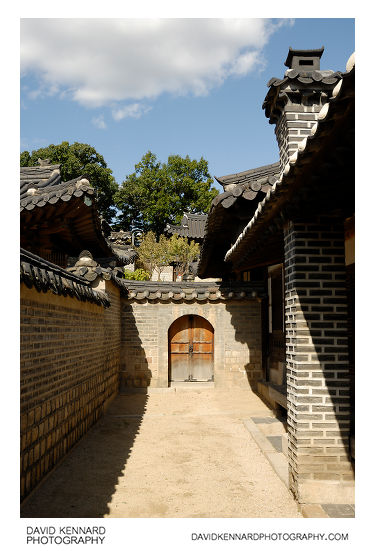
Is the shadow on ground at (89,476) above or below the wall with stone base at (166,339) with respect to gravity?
below

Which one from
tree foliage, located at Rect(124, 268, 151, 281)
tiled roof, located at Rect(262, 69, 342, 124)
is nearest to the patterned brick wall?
tiled roof, located at Rect(262, 69, 342, 124)

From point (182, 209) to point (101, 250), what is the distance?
2293 cm

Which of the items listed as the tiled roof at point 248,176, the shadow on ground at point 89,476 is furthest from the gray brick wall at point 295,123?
the shadow on ground at point 89,476

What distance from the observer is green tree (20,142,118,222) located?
3034 cm

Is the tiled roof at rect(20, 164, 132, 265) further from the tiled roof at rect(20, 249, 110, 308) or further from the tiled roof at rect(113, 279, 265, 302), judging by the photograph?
the tiled roof at rect(113, 279, 265, 302)

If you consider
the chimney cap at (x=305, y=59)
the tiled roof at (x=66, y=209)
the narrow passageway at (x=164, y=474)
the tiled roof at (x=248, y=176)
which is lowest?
the narrow passageway at (x=164, y=474)

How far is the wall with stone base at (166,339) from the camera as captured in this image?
1155 centimetres

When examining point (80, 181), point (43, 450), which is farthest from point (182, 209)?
point (43, 450)

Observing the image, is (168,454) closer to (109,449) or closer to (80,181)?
(109,449)

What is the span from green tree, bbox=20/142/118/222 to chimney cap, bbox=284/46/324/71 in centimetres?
2573

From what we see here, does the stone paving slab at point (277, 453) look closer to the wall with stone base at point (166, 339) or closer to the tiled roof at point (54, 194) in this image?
the wall with stone base at point (166, 339)

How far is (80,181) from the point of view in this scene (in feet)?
21.5

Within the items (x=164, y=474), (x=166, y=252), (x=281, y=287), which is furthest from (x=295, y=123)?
(x=166, y=252)

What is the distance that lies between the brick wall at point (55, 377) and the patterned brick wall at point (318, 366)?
8.37 ft
